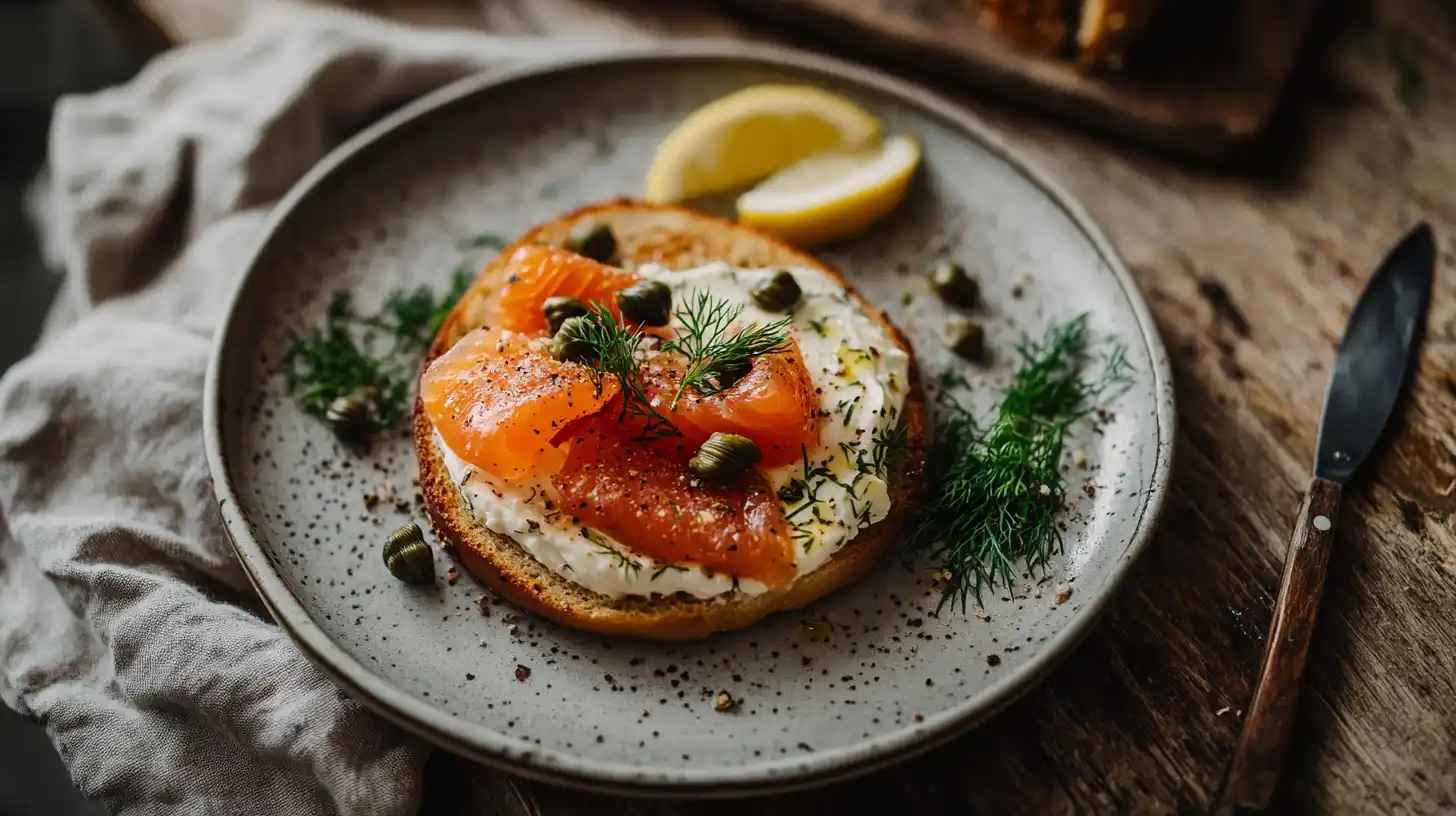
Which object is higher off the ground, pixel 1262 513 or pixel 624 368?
pixel 624 368

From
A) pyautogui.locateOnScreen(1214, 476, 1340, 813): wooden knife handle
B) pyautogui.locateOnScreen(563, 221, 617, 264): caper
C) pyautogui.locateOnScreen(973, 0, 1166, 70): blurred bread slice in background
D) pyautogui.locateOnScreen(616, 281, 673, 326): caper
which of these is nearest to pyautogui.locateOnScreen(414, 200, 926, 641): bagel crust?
pyautogui.locateOnScreen(563, 221, 617, 264): caper

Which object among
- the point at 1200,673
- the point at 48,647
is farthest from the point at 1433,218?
the point at 48,647

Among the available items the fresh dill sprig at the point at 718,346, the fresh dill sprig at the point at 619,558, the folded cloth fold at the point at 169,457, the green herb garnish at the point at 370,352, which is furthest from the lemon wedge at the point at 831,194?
the fresh dill sprig at the point at 619,558

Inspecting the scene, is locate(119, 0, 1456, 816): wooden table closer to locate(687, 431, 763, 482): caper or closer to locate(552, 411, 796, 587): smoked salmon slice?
locate(552, 411, 796, 587): smoked salmon slice

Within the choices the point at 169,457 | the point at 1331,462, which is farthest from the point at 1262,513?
the point at 169,457

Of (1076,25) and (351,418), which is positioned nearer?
(351,418)

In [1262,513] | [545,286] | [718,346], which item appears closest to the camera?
[718,346]

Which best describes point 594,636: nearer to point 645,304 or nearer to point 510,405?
point 510,405
